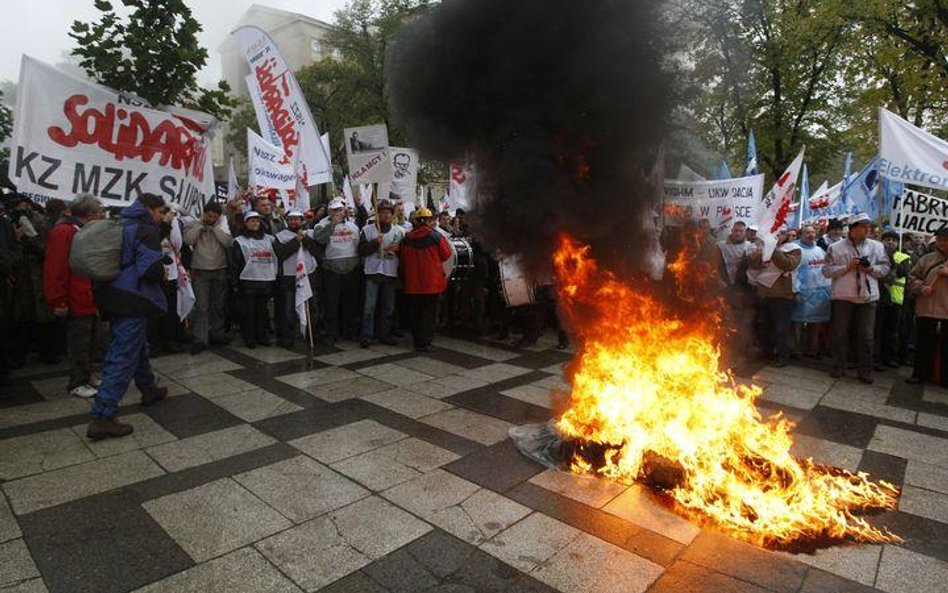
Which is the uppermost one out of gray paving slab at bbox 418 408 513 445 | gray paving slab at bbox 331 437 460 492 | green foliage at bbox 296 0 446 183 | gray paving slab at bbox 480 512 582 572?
green foliage at bbox 296 0 446 183

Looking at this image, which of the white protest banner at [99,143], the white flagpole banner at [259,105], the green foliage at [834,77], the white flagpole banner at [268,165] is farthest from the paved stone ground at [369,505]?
the green foliage at [834,77]

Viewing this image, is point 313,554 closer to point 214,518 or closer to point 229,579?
point 229,579

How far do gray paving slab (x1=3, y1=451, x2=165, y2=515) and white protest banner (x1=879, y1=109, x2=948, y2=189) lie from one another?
355 inches

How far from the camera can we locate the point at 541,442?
Result: 4.77 m

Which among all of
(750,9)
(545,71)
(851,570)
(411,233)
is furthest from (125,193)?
(851,570)

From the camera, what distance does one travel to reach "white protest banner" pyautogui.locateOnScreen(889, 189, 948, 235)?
785 cm

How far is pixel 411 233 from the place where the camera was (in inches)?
335

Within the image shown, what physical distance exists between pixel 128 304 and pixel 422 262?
435 centimetres

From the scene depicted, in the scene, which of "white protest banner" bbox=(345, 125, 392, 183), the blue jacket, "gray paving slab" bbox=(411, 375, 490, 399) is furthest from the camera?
"white protest banner" bbox=(345, 125, 392, 183)

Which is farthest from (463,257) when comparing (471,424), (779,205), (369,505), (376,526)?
(376,526)

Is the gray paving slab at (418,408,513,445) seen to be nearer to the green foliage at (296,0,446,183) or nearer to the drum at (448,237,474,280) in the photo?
the drum at (448,237,474,280)

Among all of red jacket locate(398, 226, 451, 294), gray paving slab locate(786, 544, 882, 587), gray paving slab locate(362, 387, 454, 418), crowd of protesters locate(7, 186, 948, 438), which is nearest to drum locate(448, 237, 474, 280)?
crowd of protesters locate(7, 186, 948, 438)

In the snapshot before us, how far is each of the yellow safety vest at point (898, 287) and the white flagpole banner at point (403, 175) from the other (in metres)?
8.49

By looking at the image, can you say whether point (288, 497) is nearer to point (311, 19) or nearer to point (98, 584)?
point (98, 584)
